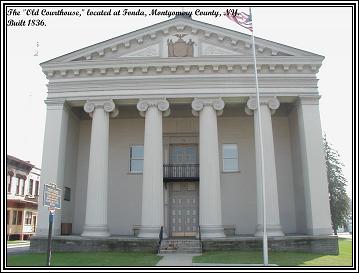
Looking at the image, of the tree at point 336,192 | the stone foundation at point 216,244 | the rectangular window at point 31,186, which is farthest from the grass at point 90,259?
the tree at point 336,192

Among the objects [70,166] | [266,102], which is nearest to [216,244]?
[266,102]

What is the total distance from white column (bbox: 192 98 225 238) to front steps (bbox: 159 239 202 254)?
2.25 feet

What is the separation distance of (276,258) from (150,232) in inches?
245

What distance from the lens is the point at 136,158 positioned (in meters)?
23.7

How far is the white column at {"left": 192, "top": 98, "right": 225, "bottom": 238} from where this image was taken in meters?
18.9

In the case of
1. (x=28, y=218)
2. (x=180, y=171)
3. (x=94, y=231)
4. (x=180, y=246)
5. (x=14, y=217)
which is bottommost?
(x=180, y=246)

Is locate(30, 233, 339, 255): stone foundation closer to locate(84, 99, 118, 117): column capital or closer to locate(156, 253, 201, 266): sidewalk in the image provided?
locate(156, 253, 201, 266): sidewalk

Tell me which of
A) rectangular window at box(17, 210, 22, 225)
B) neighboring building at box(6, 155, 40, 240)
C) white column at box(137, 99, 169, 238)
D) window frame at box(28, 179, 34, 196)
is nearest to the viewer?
white column at box(137, 99, 169, 238)

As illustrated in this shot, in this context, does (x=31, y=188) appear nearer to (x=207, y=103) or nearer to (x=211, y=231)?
(x=207, y=103)

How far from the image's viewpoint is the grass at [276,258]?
48.1 ft

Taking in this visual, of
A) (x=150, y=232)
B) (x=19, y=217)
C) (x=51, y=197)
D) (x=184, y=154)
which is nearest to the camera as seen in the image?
(x=51, y=197)

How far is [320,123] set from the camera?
2028 cm

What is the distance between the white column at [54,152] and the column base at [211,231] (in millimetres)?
7525

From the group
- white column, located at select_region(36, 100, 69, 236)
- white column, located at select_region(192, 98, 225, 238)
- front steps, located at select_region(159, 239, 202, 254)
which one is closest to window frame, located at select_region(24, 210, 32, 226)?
white column, located at select_region(36, 100, 69, 236)
